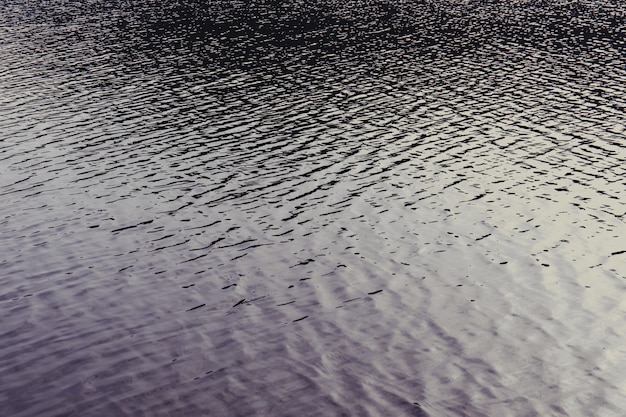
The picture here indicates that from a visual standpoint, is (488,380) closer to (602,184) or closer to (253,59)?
(602,184)

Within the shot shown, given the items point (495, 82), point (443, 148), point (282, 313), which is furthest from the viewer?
point (495, 82)

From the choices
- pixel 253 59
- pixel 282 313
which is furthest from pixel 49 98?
pixel 282 313

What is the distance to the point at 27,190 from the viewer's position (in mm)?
43875

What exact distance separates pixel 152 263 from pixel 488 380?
728 inches

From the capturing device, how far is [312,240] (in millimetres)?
37281

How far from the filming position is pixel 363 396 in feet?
79.2

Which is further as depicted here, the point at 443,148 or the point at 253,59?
the point at 253,59

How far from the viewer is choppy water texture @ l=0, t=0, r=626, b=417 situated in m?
25.0

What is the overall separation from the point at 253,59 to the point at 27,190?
4831 cm

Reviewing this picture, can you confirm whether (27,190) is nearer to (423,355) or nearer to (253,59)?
(423,355)

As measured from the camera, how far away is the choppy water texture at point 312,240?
986 inches

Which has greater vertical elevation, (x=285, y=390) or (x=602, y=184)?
(x=285, y=390)

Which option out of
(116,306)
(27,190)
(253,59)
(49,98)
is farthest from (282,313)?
(253,59)

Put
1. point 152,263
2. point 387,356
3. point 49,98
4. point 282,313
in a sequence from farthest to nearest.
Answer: point 49,98, point 152,263, point 282,313, point 387,356
